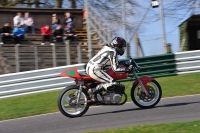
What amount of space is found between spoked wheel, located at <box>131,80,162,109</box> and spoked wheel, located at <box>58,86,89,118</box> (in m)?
1.13

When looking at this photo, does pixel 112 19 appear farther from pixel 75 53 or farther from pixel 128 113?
pixel 128 113

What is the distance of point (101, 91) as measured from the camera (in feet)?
33.3

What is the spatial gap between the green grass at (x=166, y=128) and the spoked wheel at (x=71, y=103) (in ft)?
6.93

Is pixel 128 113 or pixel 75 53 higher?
pixel 75 53

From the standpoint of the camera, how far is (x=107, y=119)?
31.1 feet

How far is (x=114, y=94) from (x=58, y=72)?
5876 millimetres

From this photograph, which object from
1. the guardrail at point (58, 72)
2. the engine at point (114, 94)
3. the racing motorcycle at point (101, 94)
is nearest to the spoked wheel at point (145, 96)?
the racing motorcycle at point (101, 94)

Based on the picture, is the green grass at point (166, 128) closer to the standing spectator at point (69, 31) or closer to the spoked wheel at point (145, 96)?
the spoked wheel at point (145, 96)

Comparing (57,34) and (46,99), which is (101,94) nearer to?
(46,99)

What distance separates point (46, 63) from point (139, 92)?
29.1 ft

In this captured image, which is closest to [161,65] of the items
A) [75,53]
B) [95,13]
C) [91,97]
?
[75,53]

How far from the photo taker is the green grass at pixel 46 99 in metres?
11.5

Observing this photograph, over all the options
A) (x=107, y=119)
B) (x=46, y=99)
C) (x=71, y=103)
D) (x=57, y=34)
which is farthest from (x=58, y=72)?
(x=107, y=119)

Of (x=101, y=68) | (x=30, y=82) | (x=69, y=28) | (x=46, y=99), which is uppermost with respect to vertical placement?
(x=69, y=28)
